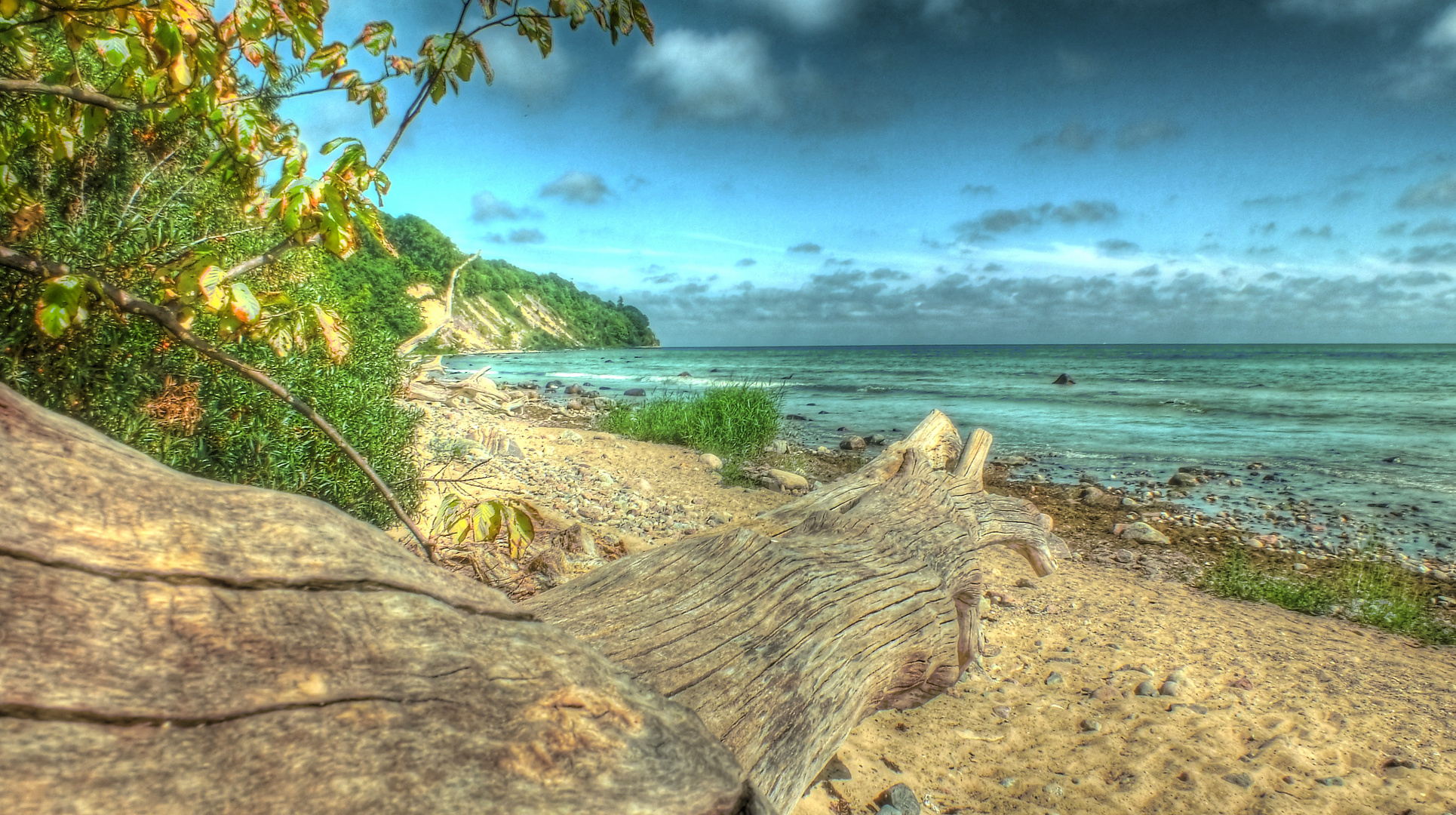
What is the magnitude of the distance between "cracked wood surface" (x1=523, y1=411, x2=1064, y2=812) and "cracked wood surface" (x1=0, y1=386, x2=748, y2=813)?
14.4 inches

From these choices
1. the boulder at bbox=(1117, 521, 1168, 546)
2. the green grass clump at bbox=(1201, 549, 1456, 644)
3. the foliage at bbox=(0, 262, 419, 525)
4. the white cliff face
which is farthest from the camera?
the white cliff face

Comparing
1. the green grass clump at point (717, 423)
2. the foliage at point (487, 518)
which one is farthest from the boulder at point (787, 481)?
the foliage at point (487, 518)

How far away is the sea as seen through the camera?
9867 millimetres

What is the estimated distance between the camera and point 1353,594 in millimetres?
6477

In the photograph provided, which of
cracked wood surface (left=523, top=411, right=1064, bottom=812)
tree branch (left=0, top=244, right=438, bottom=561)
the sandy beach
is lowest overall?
the sandy beach

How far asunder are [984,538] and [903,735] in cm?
139

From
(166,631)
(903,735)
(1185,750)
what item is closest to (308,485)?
(166,631)

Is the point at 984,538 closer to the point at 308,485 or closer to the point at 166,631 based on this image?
the point at 308,485

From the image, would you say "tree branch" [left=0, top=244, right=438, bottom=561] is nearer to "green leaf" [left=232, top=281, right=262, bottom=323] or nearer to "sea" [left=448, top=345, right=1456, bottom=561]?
"green leaf" [left=232, top=281, right=262, bottom=323]

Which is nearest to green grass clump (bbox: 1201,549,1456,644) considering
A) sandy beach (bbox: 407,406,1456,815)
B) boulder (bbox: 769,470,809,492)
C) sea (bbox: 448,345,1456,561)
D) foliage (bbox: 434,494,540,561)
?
sandy beach (bbox: 407,406,1456,815)

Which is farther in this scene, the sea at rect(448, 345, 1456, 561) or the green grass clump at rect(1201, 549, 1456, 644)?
the sea at rect(448, 345, 1456, 561)

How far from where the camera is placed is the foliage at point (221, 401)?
261 centimetres

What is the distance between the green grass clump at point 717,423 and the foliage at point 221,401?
323 inches

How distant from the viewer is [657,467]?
412 inches
